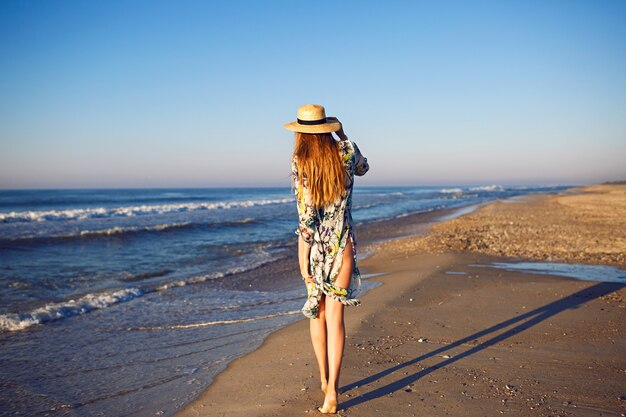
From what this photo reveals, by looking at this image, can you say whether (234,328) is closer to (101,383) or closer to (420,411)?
(101,383)

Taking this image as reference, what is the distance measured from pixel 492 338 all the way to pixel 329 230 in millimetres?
2608

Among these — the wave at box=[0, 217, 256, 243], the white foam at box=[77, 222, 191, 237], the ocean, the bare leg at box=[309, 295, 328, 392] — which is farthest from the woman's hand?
the white foam at box=[77, 222, 191, 237]

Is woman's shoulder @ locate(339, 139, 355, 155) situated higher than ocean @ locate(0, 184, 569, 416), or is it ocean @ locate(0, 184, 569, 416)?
woman's shoulder @ locate(339, 139, 355, 155)

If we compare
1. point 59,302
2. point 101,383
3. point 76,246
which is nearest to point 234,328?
point 101,383

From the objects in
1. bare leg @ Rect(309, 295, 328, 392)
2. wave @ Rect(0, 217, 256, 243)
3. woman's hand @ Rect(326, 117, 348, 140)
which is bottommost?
wave @ Rect(0, 217, 256, 243)

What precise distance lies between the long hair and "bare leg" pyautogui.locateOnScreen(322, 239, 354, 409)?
0.37 m

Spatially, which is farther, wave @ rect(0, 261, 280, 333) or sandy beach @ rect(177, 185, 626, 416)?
wave @ rect(0, 261, 280, 333)

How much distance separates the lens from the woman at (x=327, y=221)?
303 cm

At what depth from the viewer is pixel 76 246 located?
595 inches

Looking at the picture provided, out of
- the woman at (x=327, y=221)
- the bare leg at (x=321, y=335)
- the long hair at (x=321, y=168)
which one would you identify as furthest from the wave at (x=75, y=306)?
the long hair at (x=321, y=168)

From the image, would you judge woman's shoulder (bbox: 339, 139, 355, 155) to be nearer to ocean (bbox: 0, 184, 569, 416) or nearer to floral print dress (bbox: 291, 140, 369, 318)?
floral print dress (bbox: 291, 140, 369, 318)

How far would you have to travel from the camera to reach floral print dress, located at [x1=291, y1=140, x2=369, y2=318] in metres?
3.11

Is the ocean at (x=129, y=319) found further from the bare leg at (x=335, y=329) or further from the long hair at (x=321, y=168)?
the long hair at (x=321, y=168)

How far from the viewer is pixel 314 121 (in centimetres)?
304
